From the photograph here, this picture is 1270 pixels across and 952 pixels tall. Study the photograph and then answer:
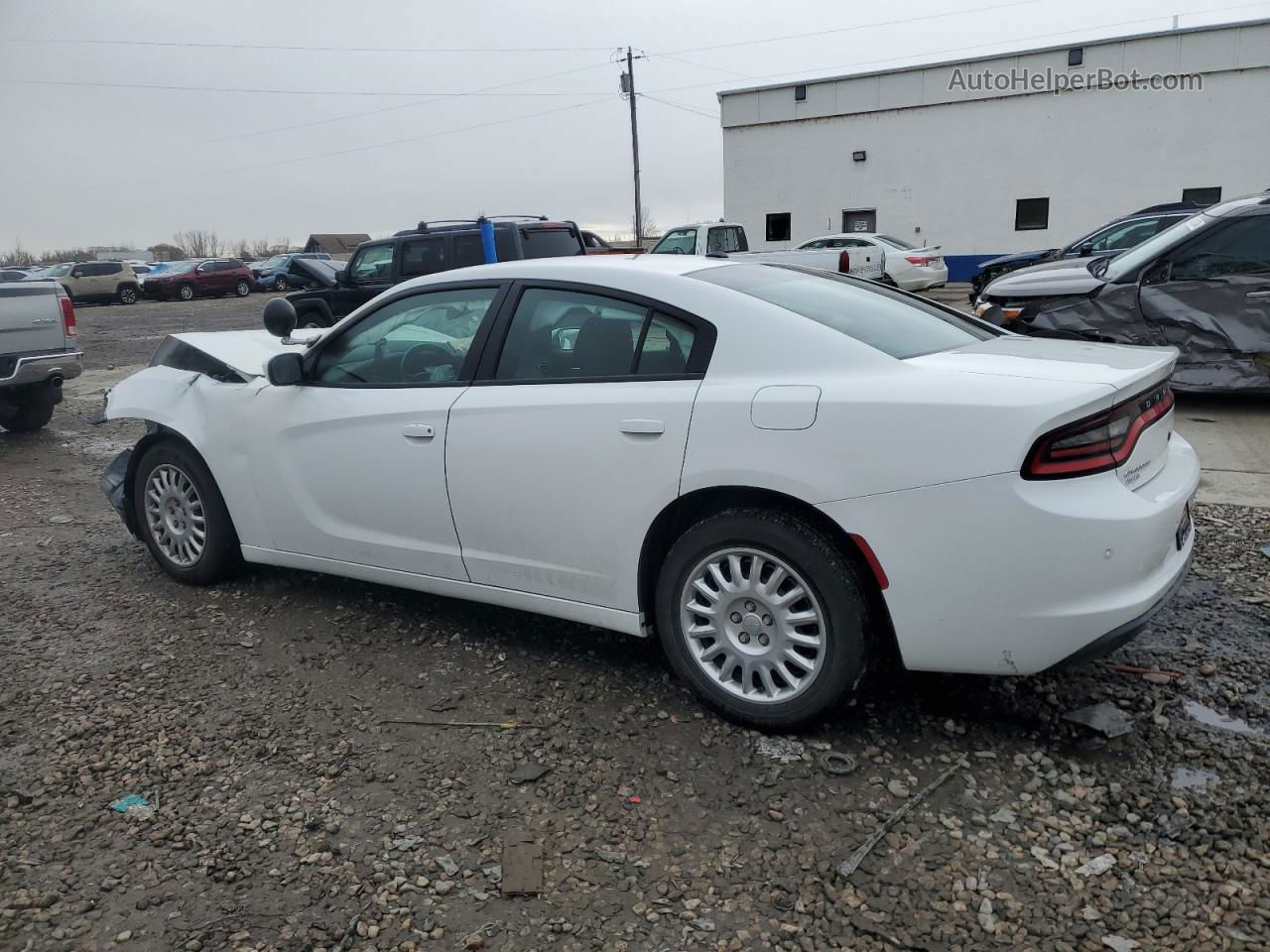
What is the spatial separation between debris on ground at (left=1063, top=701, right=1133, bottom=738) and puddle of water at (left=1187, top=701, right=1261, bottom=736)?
0.74 feet

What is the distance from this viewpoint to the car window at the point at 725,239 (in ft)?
62.1

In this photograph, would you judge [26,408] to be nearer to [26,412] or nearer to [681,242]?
[26,412]

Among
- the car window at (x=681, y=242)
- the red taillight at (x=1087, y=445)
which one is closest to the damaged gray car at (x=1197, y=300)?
the red taillight at (x=1087, y=445)

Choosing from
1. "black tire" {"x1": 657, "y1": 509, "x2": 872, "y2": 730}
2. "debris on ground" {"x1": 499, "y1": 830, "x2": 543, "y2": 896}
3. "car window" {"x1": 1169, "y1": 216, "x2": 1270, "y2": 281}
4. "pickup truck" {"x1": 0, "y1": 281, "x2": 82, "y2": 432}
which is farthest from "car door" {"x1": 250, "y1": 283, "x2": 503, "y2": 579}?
"car window" {"x1": 1169, "y1": 216, "x2": 1270, "y2": 281}

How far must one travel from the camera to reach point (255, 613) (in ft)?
14.3

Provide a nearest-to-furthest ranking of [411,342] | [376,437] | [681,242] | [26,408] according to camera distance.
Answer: [376,437] → [411,342] → [26,408] → [681,242]

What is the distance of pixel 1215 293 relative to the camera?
7562 mm

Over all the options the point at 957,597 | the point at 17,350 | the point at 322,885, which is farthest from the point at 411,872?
the point at 17,350

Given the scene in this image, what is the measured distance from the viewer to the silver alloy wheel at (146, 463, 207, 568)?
4.58 m

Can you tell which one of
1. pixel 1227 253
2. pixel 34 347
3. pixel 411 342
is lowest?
pixel 34 347

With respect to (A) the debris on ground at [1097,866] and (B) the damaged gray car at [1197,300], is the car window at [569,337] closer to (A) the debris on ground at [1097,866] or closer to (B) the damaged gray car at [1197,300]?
(A) the debris on ground at [1097,866]

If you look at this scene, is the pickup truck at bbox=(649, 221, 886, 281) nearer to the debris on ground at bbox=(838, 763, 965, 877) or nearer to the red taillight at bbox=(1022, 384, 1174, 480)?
the red taillight at bbox=(1022, 384, 1174, 480)

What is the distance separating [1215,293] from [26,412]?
34.2ft

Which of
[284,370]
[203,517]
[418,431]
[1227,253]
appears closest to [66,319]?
[203,517]
